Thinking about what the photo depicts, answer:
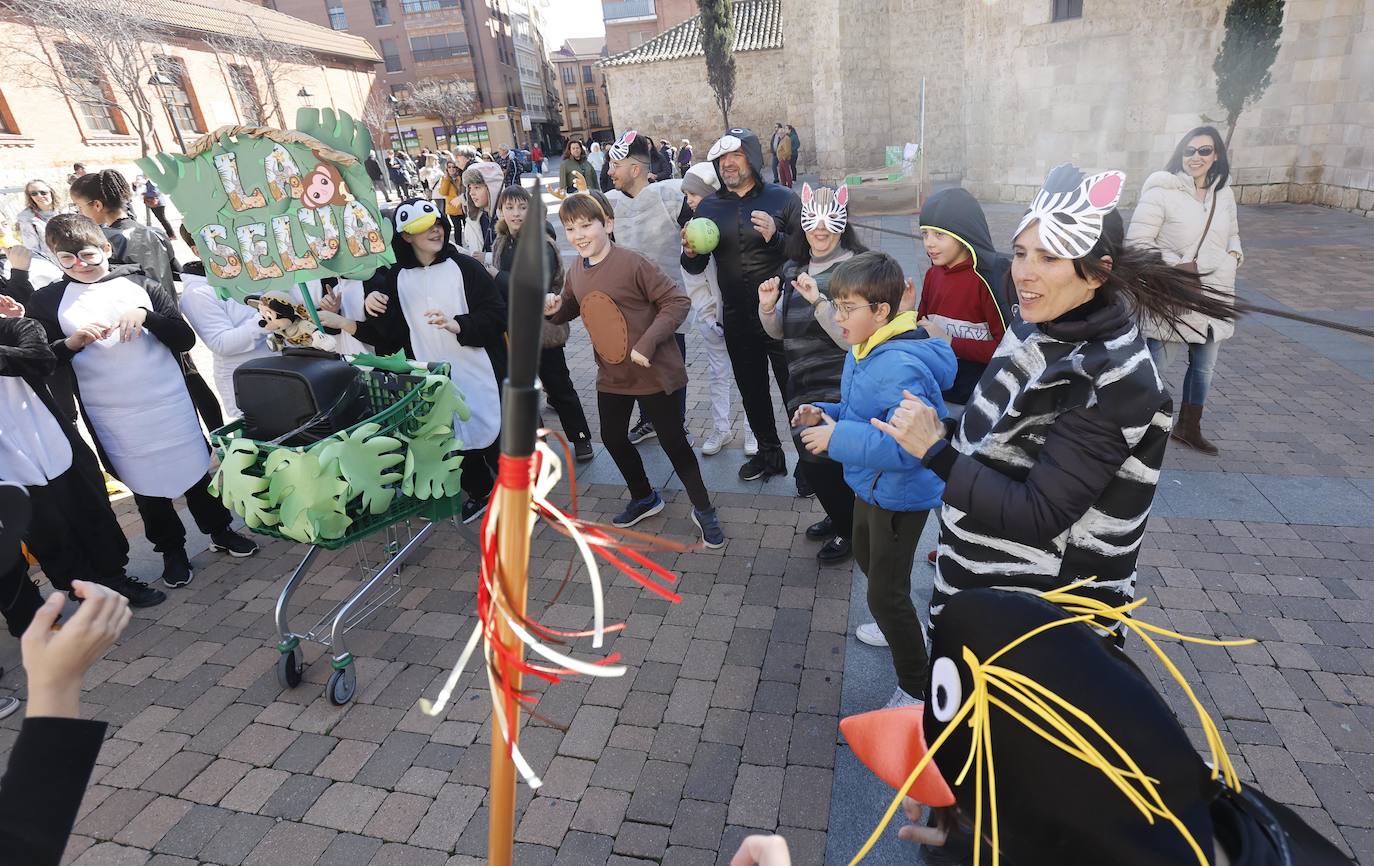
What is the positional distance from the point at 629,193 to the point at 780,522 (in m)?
2.71

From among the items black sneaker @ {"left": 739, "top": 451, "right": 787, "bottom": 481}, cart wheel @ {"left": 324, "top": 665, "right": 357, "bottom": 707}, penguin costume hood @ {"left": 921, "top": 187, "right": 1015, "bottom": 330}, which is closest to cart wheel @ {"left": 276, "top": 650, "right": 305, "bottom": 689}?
cart wheel @ {"left": 324, "top": 665, "right": 357, "bottom": 707}

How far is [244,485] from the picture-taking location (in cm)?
277

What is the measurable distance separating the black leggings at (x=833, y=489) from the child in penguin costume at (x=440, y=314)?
183cm

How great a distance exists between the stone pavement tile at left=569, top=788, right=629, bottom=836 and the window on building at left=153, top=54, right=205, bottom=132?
35041 mm

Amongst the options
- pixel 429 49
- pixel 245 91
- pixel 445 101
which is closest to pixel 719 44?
pixel 245 91

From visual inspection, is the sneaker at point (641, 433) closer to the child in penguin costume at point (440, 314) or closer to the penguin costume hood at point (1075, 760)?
the child in penguin costume at point (440, 314)

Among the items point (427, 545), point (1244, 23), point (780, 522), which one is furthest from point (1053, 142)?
point (427, 545)

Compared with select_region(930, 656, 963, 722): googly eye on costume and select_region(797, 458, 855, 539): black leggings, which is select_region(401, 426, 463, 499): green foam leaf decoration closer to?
select_region(797, 458, 855, 539): black leggings

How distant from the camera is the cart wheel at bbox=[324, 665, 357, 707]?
3156 millimetres

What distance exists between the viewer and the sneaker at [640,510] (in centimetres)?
450

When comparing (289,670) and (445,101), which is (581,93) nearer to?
(445,101)

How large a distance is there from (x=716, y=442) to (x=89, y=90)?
1243 inches

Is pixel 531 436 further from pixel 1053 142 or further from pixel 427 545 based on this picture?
pixel 1053 142

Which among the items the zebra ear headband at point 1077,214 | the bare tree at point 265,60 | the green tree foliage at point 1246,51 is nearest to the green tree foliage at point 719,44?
the green tree foliage at point 1246,51
